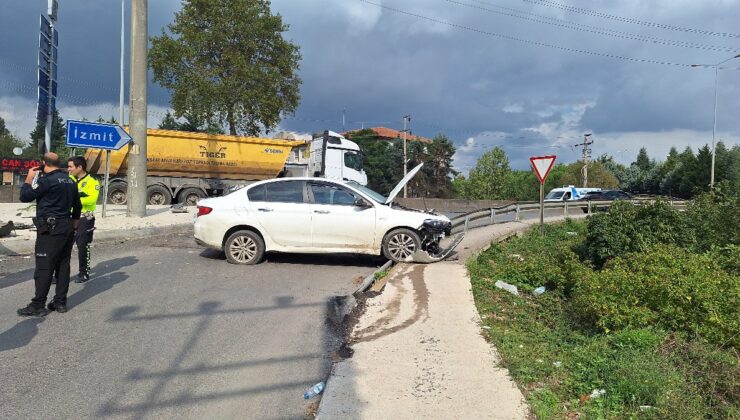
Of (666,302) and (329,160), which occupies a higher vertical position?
(329,160)

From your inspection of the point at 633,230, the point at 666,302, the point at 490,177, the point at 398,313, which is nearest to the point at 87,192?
the point at 398,313

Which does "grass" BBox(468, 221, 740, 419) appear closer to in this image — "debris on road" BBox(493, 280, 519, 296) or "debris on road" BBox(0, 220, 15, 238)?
"debris on road" BBox(493, 280, 519, 296)

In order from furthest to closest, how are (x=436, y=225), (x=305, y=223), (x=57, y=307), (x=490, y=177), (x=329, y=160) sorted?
(x=490, y=177), (x=329, y=160), (x=436, y=225), (x=305, y=223), (x=57, y=307)

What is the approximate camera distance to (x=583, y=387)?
398 centimetres

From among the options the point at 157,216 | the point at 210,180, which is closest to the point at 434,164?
the point at 210,180

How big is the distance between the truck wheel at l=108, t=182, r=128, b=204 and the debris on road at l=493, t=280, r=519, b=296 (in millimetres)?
18391

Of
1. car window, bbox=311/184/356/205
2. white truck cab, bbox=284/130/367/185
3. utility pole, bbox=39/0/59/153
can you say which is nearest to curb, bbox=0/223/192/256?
car window, bbox=311/184/356/205

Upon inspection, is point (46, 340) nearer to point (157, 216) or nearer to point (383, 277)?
point (383, 277)

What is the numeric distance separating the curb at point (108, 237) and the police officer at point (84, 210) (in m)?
3.17

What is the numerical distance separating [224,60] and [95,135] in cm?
1230

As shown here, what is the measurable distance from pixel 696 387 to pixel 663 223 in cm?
787

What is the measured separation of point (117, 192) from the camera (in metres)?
22.0

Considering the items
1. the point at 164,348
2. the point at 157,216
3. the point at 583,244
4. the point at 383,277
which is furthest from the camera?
the point at 157,216

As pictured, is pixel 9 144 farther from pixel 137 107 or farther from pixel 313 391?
pixel 313 391
